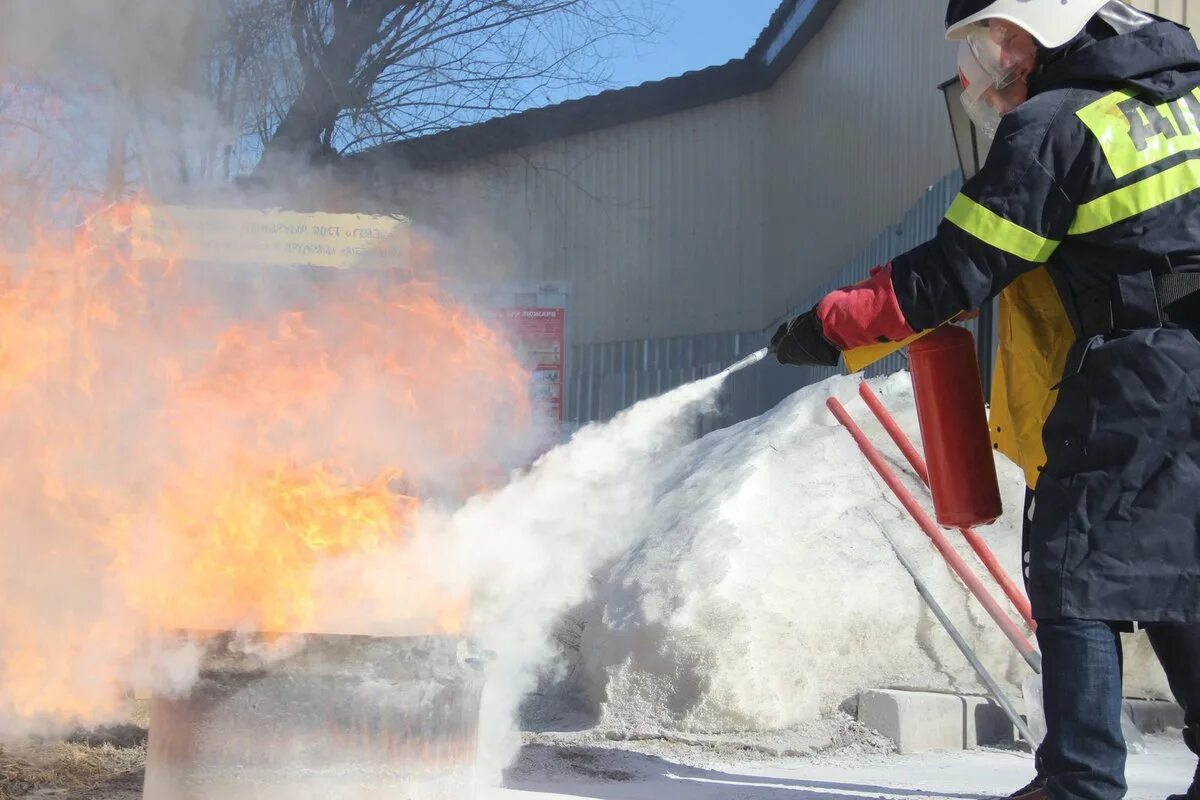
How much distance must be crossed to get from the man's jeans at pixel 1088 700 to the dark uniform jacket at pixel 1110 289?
86 mm

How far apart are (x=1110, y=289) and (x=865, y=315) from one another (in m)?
0.52

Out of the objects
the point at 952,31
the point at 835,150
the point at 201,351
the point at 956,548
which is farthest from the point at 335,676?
the point at 835,150

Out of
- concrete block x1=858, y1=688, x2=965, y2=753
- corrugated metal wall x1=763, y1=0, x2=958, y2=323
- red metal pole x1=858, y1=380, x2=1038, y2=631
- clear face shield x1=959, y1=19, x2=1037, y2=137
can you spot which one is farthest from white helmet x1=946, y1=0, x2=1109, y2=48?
corrugated metal wall x1=763, y1=0, x2=958, y2=323

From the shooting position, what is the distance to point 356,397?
4.93 m

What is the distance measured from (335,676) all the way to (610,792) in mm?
1250

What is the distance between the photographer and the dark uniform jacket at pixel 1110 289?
7.48ft

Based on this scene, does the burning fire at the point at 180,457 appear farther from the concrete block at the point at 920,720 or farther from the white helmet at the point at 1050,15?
the white helmet at the point at 1050,15

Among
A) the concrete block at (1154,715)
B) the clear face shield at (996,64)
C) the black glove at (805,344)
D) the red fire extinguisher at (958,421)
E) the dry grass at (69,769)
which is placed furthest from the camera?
the concrete block at (1154,715)

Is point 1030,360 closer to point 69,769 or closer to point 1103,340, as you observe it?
point 1103,340

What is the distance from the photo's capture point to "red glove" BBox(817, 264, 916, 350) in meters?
2.56

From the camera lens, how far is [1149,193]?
7.66 feet

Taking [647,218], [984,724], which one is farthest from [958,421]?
[647,218]

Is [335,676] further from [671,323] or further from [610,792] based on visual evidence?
[671,323]

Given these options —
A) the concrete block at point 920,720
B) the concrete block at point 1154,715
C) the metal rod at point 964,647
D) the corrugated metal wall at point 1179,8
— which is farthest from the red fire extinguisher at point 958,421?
the corrugated metal wall at point 1179,8
